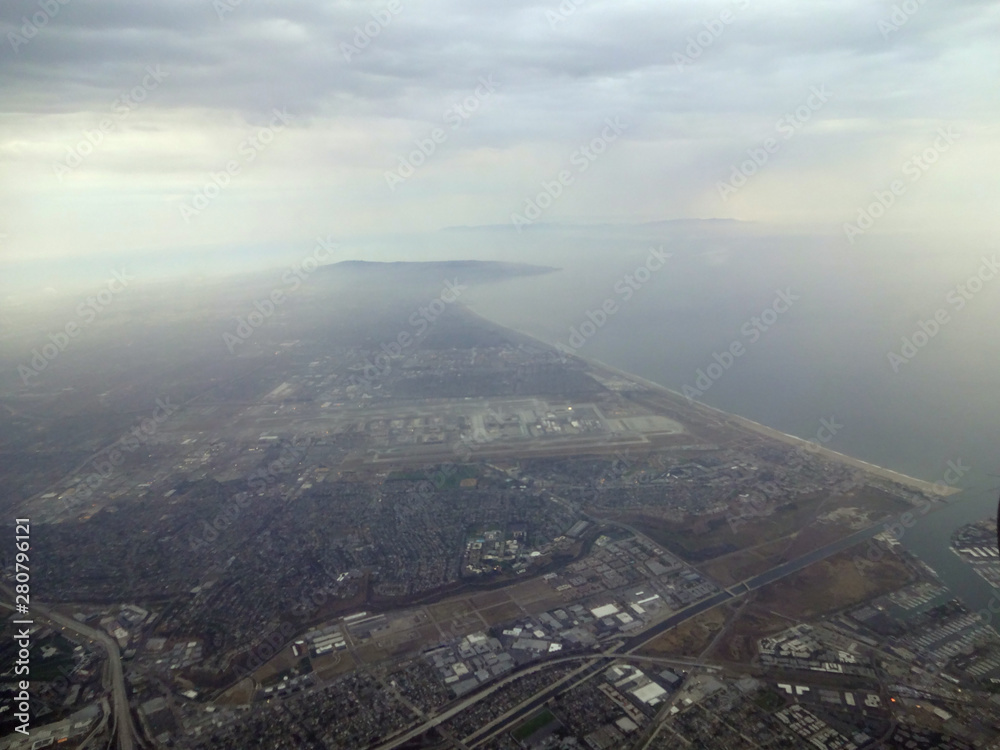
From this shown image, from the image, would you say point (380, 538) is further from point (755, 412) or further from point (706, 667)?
point (755, 412)

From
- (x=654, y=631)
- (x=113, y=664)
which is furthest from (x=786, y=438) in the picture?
(x=113, y=664)

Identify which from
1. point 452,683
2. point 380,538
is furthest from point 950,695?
point 380,538

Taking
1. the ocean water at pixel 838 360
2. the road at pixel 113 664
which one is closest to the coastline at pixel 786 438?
the ocean water at pixel 838 360

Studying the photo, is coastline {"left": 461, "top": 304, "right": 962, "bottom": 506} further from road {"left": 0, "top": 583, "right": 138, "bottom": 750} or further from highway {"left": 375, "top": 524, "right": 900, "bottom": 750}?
road {"left": 0, "top": 583, "right": 138, "bottom": 750}

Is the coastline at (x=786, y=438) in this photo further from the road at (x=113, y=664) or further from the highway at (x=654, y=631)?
the road at (x=113, y=664)

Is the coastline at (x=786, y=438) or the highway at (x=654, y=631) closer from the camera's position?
the highway at (x=654, y=631)

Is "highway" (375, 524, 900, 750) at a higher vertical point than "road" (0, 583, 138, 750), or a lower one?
higher

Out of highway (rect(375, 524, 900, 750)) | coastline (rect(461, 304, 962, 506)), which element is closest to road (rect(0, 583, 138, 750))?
highway (rect(375, 524, 900, 750))

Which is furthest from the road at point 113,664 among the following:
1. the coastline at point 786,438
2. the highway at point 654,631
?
the coastline at point 786,438

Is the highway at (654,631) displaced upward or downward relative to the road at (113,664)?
upward
